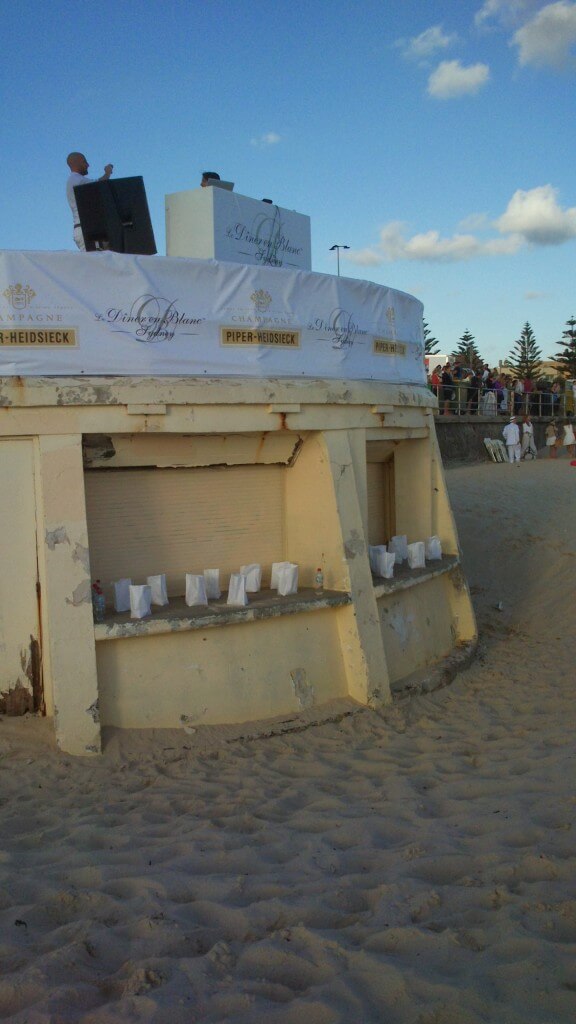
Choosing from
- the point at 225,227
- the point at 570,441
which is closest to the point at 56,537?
the point at 225,227

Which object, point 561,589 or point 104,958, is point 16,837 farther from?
point 561,589

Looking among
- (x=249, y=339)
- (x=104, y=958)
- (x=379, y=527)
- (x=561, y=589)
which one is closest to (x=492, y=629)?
(x=561, y=589)

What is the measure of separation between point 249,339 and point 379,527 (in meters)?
3.31

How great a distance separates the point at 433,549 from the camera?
30.0ft

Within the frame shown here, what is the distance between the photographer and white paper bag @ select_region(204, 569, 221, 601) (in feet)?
23.6

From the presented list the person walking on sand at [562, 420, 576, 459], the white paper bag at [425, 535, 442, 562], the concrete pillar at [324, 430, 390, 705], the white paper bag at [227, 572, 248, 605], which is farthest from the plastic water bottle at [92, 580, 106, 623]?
the person walking on sand at [562, 420, 576, 459]

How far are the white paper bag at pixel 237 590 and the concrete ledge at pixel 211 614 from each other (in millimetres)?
61

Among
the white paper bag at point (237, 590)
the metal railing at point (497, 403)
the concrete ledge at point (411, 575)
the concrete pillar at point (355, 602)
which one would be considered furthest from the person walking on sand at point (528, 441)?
the white paper bag at point (237, 590)

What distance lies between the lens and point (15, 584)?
6426mm

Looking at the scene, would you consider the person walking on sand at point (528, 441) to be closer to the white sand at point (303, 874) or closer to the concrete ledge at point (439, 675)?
the concrete ledge at point (439, 675)

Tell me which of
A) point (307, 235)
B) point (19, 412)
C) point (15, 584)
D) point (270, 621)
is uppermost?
point (307, 235)

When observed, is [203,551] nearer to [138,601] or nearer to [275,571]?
[275,571]

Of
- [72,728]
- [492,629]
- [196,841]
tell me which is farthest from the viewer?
[492,629]

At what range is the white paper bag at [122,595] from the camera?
22.1ft
